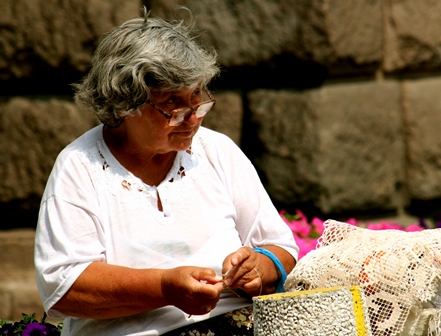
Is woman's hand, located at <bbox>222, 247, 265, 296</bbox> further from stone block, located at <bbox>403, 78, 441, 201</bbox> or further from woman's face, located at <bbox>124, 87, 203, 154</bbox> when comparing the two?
stone block, located at <bbox>403, 78, 441, 201</bbox>

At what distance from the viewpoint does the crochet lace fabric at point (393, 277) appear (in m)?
2.37

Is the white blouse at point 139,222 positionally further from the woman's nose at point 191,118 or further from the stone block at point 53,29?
the stone block at point 53,29

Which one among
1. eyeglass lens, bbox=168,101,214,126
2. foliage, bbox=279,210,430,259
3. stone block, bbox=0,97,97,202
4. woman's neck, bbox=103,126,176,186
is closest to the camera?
eyeglass lens, bbox=168,101,214,126

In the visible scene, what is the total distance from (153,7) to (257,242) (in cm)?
173

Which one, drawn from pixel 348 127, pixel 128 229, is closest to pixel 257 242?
pixel 128 229

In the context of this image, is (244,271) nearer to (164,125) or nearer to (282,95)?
(164,125)

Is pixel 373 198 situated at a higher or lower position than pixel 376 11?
lower

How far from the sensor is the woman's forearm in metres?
2.51

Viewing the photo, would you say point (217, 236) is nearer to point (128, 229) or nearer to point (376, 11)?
point (128, 229)

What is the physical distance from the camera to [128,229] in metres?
2.69

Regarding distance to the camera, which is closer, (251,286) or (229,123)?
(251,286)

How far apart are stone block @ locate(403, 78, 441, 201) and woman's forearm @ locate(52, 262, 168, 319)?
7.48ft

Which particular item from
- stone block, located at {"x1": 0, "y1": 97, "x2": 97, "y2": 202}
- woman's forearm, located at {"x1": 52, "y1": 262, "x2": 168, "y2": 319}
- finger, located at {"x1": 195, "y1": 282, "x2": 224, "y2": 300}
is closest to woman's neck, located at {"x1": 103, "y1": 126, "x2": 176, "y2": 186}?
woman's forearm, located at {"x1": 52, "y1": 262, "x2": 168, "y2": 319}

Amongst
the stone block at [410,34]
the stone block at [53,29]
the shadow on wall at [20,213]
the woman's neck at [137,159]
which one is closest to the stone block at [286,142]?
the stone block at [410,34]
